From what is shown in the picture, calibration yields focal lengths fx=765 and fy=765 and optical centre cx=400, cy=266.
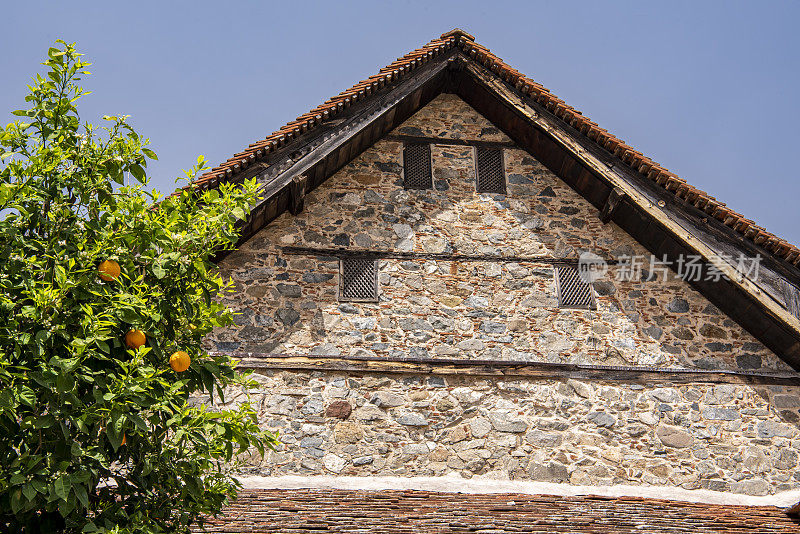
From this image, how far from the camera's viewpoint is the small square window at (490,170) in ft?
29.4

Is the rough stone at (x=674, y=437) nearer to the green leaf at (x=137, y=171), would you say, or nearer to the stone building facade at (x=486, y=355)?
the stone building facade at (x=486, y=355)

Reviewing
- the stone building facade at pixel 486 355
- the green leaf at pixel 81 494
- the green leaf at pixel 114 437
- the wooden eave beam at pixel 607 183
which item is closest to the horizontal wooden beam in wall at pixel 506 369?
the stone building facade at pixel 486 355

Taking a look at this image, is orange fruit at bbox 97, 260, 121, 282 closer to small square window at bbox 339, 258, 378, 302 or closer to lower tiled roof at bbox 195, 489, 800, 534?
lower tiled roof at bbox 195, 489, 800, 534

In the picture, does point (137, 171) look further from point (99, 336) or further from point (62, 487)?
point (62, 487)

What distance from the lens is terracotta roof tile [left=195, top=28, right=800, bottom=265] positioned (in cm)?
757

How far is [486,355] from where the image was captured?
767 centimetres

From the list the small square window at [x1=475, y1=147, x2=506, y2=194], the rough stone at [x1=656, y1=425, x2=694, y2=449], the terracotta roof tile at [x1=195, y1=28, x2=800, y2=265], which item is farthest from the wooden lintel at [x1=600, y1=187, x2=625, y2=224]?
the rough stone at [x1=656, y1=425, x2=694, y2=449]

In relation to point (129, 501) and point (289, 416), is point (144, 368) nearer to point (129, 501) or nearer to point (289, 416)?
point (129, 501)

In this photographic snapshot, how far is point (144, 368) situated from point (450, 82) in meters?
6.55

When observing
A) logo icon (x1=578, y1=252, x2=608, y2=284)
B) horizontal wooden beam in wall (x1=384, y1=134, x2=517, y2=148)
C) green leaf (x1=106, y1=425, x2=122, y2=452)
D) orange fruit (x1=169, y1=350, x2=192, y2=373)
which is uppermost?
horizontal wooden beam in wall (x1=384, y1=134, x2=517, y2=148)

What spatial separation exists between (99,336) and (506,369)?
15.2 feet

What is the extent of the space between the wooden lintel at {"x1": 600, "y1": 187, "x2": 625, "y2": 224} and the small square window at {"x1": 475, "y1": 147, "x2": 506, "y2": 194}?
1162 mm

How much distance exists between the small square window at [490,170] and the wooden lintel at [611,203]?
45.7 inches

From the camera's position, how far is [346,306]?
25.6ft
